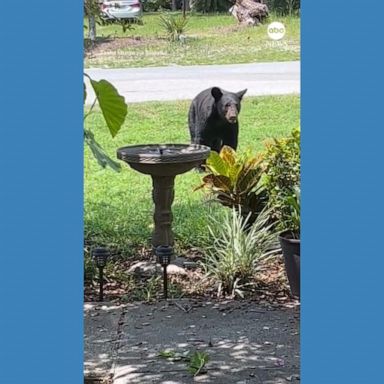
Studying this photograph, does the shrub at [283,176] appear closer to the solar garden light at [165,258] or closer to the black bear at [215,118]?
the black bear at [215,118]

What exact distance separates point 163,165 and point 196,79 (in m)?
0.58

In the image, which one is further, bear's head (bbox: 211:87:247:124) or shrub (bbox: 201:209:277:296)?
bear's head (bbox: 211:87:247:124)

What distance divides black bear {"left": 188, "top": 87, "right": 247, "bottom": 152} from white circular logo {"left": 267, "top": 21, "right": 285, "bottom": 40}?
0.79 metres

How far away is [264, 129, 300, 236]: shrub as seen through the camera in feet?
17.1

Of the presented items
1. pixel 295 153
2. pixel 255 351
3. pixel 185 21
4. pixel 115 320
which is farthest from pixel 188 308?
pixel 185 21

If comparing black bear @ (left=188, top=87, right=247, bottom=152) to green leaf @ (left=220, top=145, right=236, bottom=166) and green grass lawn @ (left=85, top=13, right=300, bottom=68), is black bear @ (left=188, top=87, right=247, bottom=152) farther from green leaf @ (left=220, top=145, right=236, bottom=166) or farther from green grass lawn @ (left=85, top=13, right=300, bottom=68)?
green grass lawn @ (left=85, top=13, right=300, bottom=68)

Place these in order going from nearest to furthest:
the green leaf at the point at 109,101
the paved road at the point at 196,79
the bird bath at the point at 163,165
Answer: the green leaf at the point at 109,101, the paved road at the point at 196,79, the bird bath at the point at 163,165

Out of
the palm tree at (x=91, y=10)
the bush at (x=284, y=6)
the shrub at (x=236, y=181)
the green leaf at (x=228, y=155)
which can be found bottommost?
the shrub at (x=236, y=181)

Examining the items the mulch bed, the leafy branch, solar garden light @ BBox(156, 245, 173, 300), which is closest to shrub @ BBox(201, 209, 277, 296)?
the mulch bed

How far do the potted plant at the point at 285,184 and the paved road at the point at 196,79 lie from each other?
0.40 m

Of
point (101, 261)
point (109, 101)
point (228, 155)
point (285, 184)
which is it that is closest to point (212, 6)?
point (228, 155)

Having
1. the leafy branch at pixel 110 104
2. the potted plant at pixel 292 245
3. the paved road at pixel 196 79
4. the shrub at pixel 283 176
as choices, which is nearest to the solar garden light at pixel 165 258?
the potted plant at pixel 292 245

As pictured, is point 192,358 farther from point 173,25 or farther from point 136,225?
point 136,225

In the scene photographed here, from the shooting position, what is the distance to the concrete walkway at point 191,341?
3.77 metres
